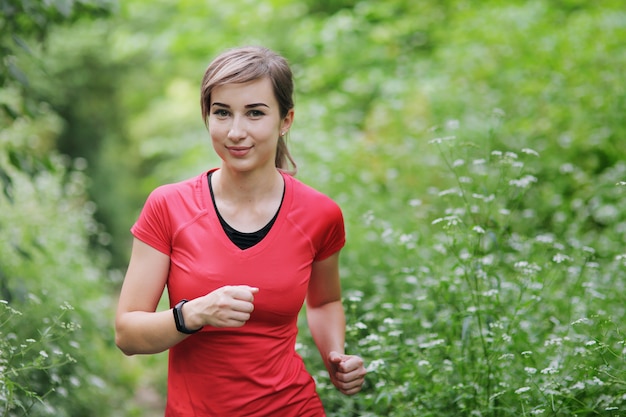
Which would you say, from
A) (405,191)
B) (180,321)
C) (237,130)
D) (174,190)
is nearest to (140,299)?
(180,321)

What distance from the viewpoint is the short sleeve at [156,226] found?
219 centimetres

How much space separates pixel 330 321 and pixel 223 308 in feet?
2.26

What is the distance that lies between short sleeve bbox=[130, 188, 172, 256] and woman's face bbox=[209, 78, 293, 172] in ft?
0.77

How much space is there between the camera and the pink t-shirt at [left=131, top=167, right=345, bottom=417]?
2.18 metres

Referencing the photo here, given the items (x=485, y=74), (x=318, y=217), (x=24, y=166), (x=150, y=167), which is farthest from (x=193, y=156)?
(x=150, y=167)

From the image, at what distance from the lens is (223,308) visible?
1.95 m

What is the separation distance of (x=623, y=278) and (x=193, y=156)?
635 cm

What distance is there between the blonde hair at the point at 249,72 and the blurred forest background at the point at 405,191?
0.85 metres

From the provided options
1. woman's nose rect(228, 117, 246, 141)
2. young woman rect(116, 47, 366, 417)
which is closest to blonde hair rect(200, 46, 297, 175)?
young woman rect(116, 47, 366, 417)

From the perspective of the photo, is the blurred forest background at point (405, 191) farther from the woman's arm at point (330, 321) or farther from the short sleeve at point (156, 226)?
the short sleeve at point (156, 226)

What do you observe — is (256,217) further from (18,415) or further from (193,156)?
(193,156)

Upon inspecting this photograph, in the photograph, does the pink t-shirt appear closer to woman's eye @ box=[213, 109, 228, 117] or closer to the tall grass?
woman's eye @ box=[213, 109, 228, 117]

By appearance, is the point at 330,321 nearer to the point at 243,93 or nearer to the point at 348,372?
the point at 348,372

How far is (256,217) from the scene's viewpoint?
90.0 inches
